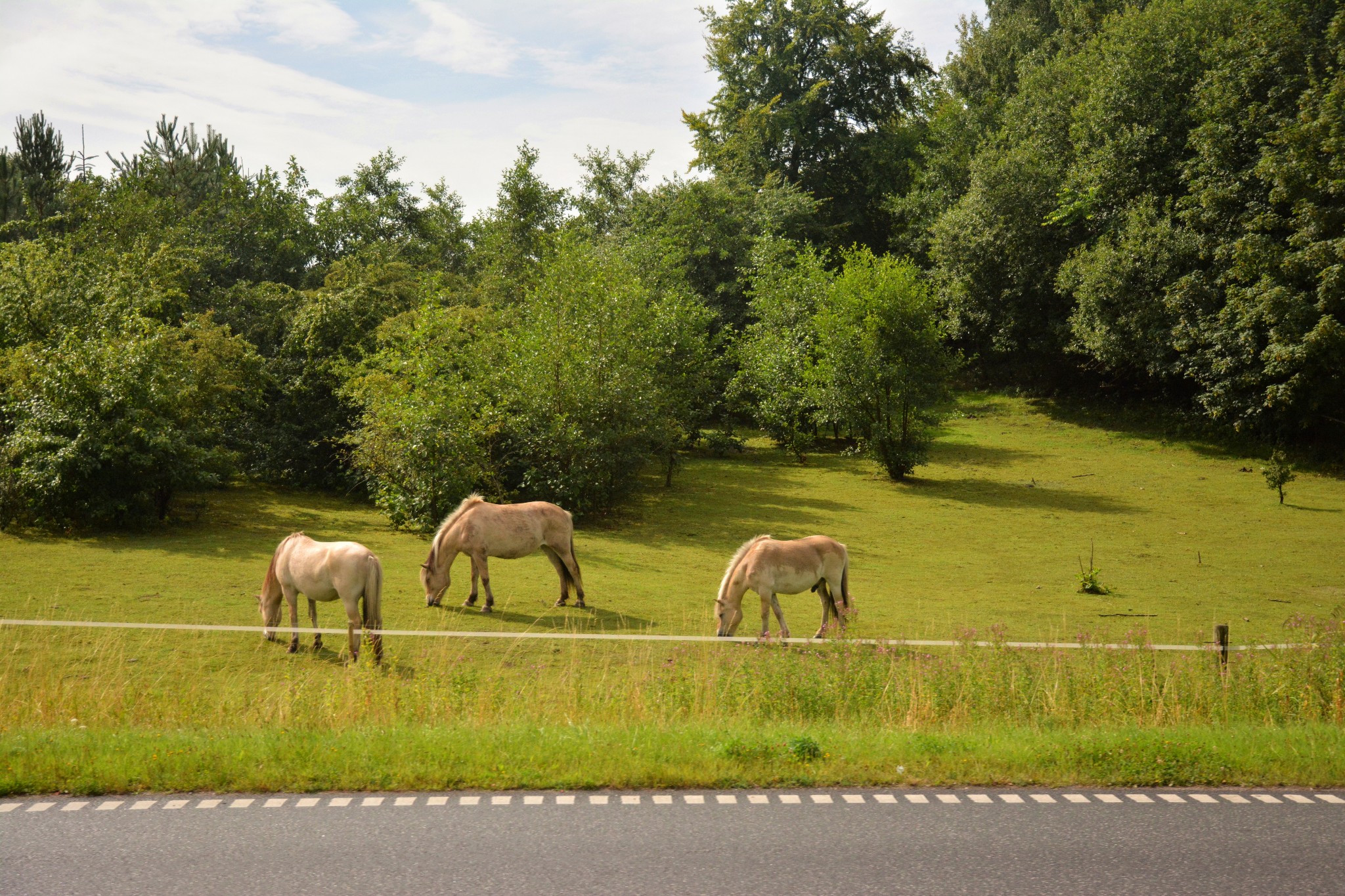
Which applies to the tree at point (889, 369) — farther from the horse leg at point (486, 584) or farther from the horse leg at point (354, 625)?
the horse leg at point (354, 625)

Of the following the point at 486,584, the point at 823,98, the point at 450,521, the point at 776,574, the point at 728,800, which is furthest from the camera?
the point at 823,98

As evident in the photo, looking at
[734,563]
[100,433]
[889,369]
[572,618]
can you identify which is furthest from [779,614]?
[889,369]

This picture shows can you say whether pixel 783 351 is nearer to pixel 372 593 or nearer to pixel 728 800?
pixel 372 593

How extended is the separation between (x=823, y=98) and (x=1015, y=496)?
35.6m

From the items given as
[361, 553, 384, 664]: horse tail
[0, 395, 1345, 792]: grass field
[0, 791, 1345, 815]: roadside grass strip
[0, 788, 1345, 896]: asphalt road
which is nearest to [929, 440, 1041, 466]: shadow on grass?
[0, 395, 1345, 792]: grass field

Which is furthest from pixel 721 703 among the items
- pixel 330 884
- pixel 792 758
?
pixel 330 884

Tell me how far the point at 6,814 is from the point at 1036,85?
48638mm

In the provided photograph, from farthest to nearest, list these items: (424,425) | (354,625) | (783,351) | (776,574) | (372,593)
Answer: (783,351)
(424,425)
(776,574)
(372,593)
(354,625)

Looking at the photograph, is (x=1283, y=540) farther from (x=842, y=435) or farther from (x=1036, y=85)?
(x=1036, y=85)

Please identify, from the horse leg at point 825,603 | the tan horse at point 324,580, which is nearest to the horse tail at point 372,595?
the tan horse at point 324,580

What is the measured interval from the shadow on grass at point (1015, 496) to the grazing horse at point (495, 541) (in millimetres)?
16069

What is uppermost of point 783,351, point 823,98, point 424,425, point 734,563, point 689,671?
point 823,98

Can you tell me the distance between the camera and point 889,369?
3288cm

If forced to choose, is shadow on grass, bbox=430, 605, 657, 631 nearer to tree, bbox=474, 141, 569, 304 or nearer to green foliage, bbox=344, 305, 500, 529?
green foliage, bbox=344, 305, 500, 529
